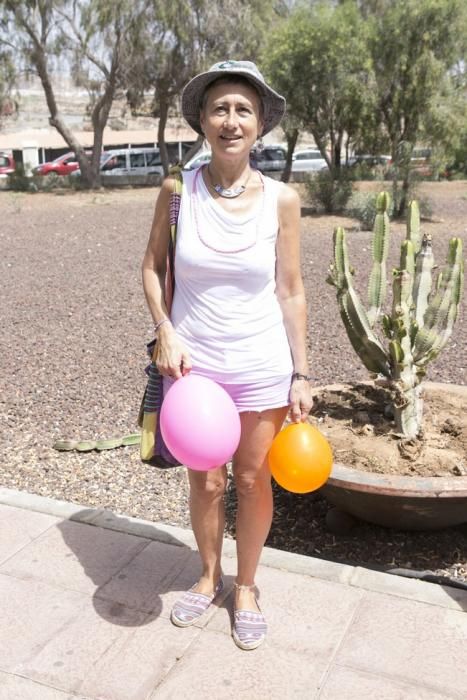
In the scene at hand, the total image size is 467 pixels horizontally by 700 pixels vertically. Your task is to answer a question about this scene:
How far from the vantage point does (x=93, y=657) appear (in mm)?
2650

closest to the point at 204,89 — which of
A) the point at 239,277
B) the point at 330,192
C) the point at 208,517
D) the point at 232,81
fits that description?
the point at 232,81

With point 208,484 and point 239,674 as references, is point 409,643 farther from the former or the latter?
point 208,484

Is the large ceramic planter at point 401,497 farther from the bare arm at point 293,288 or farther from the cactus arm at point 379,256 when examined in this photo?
the cactus arm at point 379,256

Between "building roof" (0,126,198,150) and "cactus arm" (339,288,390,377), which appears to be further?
"building roof" (0,126,198,150)

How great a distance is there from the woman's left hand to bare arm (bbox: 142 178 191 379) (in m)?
0.40

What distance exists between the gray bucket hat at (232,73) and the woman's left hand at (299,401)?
0.94 meters

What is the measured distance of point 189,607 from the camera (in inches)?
113

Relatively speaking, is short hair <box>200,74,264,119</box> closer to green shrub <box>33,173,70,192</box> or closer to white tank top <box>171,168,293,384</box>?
Answer: white tank top <box>171,168,293,384</box>

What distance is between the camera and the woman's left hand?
2.61 metres

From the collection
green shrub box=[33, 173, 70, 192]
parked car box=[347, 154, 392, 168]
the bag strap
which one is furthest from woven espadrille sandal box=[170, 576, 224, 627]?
green shrub box=[33, 173, 70, 192]

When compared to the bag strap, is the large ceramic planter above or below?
below

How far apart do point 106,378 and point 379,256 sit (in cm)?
259

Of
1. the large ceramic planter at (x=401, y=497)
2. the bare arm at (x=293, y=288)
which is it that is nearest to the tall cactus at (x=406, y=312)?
the large ceramic planter at (x=401, y=497)

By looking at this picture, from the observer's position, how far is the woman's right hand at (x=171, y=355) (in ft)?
8.21
